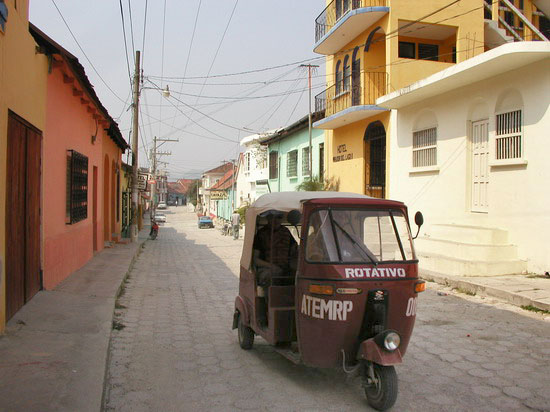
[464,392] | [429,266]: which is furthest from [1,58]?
[429,266]

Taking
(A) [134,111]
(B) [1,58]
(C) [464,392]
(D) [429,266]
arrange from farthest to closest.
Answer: (A) [134,111]
(D) [429,266]
(B) [1,58]
(C) [464,392]

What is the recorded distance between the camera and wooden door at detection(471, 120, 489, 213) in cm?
1202

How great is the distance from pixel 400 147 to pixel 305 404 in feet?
40.3

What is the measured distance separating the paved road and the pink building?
1.77m

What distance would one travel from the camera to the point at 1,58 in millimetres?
5531

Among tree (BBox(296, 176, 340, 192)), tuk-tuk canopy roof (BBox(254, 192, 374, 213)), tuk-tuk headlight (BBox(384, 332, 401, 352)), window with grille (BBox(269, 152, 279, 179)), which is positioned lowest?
tuk-tuk headlight (BBox(384, 332, 401, 352))

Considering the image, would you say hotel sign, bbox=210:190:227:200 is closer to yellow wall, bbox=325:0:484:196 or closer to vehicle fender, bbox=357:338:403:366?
yellow wall, bbox=325:0:484:196

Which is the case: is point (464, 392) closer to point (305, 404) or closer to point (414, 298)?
point (414, 298)

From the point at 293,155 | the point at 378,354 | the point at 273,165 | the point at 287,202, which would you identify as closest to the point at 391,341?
the point at 378,354

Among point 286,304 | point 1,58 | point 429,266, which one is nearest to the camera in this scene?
point 286,304

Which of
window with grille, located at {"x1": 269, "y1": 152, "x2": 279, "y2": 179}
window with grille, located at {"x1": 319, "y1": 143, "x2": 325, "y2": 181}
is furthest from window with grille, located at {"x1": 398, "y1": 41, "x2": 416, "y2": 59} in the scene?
window with grille, located at {"x1": 269, "y1": 152, "x2": 279, "y2": 179}

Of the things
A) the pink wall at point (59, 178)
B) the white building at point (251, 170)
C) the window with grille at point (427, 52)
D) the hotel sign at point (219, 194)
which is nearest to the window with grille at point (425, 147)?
the window with grille at point (427, 52)

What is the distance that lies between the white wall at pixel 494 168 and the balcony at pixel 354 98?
157 cm

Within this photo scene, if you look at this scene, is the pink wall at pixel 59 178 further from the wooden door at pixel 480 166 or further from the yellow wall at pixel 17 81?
the wooden door at pixel 480 166
